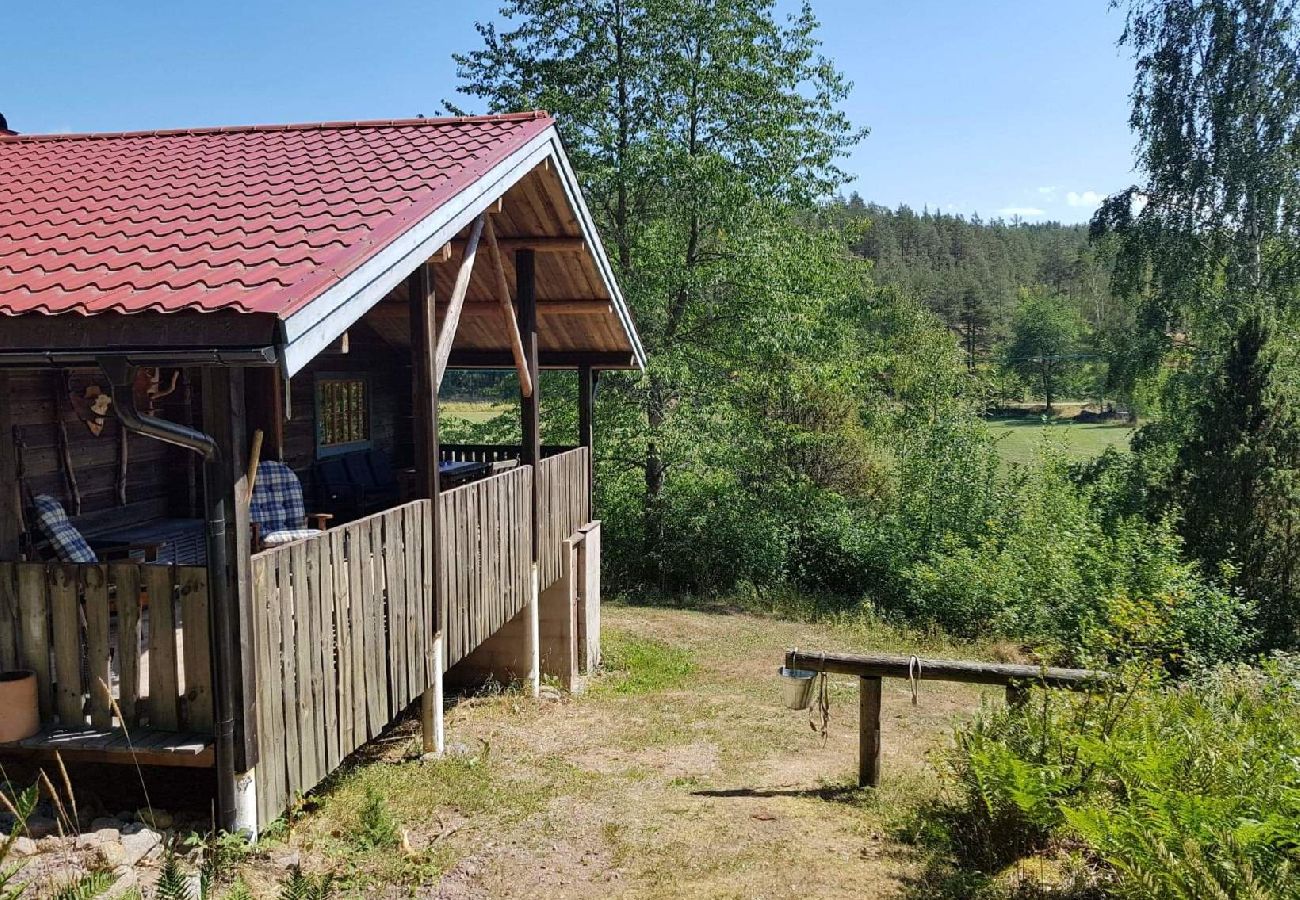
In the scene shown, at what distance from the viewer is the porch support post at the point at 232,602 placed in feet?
14.5

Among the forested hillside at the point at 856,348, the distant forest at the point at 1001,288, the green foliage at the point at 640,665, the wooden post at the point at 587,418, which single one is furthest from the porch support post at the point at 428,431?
the distant forest at the point at 1001,288

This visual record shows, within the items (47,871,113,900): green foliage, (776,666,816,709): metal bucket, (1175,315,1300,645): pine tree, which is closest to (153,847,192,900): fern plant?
(47,871,113,900): green foliage

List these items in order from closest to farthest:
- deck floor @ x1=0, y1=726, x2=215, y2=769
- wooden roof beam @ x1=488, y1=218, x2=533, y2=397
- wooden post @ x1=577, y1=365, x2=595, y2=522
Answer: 1. deck floor @ x1=0, y1=726, x2=215, y2=769
2. wooden roof beam @ x1=488, y1=218, x2=533, y2=397
3. wooden post @ x1=577, y1=365, x2=595, y2=522

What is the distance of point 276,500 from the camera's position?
8781 mm

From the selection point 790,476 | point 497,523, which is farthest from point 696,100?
point 497,523

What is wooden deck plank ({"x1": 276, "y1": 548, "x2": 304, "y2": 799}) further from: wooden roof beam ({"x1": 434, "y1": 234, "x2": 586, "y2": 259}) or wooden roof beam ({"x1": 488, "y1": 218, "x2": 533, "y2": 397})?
wooden roof beam ({"x1": 434, "y1": 234, "x2": 586, "y2": 259})

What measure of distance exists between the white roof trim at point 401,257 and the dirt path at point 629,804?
2.61 meters

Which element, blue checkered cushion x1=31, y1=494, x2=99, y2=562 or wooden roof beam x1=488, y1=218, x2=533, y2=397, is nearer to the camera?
blue checkered cushion x1=31, y1=494, x2=99, y2=562

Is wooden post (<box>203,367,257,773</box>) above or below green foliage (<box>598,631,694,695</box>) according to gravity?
above

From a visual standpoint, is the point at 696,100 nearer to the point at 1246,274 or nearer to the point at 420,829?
the point at 1246,274

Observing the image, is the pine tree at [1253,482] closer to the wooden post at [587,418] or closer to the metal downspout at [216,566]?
the wooden post at [587,418]

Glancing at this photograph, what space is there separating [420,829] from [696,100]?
52.3 ft

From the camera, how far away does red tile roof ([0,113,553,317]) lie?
4.57 meters

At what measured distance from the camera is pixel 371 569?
5922 millimetres
